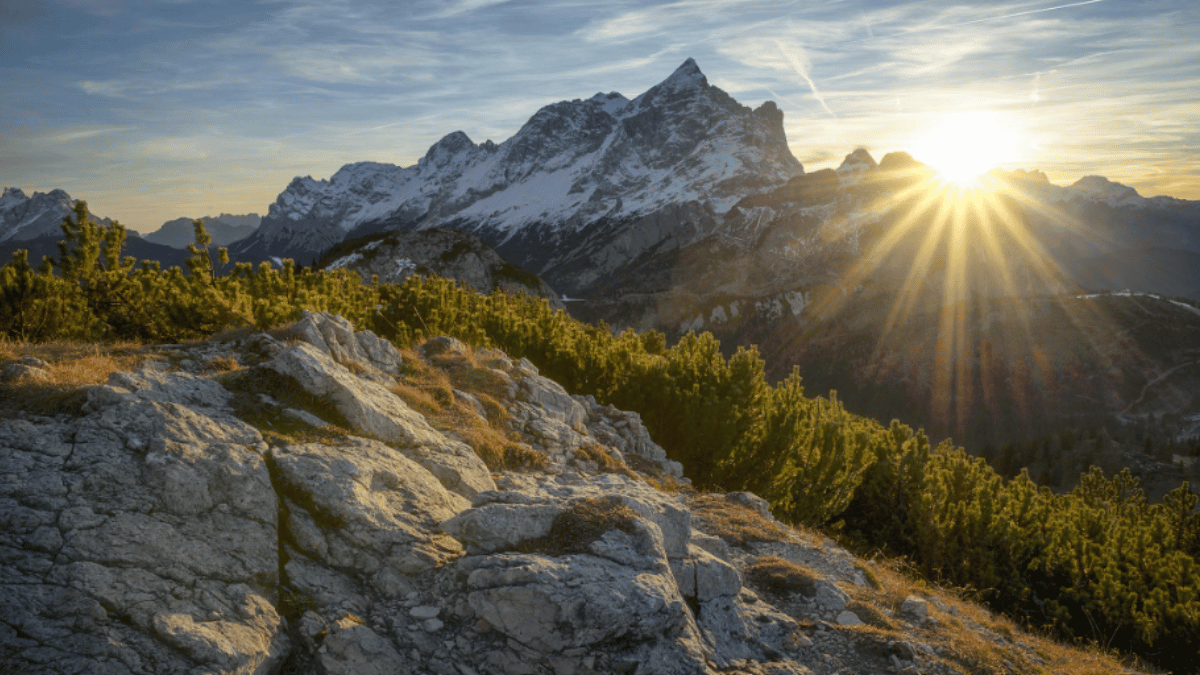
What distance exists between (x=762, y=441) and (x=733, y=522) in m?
9.25

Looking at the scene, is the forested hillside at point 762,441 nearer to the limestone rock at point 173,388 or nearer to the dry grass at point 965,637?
the limestone rock at point 173,388

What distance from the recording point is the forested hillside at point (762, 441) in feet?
48.5

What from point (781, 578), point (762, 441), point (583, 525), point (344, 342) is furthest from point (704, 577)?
point (762, 441)

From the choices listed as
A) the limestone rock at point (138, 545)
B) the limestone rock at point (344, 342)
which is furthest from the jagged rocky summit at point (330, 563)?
the limestone rock at point (344, 342)

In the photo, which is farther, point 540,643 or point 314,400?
point 314,400

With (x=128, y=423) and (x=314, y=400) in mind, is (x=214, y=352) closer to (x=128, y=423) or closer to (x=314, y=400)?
(x=314, y=400)

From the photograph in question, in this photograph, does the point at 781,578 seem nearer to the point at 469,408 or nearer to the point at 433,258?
the point at 469,408

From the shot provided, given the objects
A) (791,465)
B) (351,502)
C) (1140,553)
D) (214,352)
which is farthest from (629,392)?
(1140,553)

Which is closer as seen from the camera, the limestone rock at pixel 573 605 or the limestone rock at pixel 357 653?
the limestone rock at pixel 357 653

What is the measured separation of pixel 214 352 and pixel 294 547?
19.7ft

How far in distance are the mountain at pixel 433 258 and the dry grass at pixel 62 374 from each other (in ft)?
313

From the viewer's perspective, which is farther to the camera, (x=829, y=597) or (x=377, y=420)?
(x=377, y=420)

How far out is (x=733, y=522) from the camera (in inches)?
526

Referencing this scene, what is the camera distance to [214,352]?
11.5 metres
